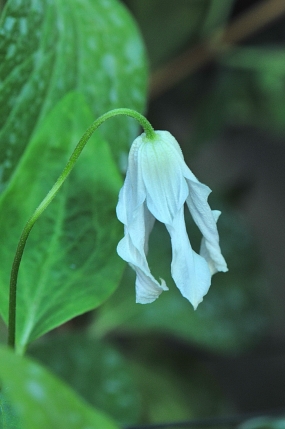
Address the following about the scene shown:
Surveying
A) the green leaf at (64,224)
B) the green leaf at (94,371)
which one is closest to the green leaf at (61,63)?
the green leaf at (64,224)

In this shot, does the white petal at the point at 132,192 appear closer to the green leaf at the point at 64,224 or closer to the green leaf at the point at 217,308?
the green leaf at the point at 64,224

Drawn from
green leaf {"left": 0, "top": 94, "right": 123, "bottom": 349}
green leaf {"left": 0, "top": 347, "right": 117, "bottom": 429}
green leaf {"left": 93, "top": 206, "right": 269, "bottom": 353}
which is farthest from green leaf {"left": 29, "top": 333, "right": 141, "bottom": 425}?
green leaf {"left": 0, "top": 347, "right": 117, "bottom": 429}

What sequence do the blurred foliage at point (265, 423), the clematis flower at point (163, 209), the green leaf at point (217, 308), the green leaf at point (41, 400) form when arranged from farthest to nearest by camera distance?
the green leaf at point (217, 308), the blurred foliage at point (265, 423), the clematis flower at point (163, 209), the green leaf at point (41, 400)

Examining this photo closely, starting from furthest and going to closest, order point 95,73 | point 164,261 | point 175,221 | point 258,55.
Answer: point 258,55
point 164,261
point 95,73
point 175,221

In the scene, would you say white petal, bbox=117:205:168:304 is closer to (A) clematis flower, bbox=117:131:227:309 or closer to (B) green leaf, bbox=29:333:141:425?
(A) clematis flower, bbox=117:131:227:309

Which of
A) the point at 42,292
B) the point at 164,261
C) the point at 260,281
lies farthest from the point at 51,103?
the point at 260,281

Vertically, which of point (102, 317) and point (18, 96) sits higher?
point (18, 96)

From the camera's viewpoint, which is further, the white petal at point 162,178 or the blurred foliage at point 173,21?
the blurred foliage at point 173,21

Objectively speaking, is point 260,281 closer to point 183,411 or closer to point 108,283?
point 183,411
